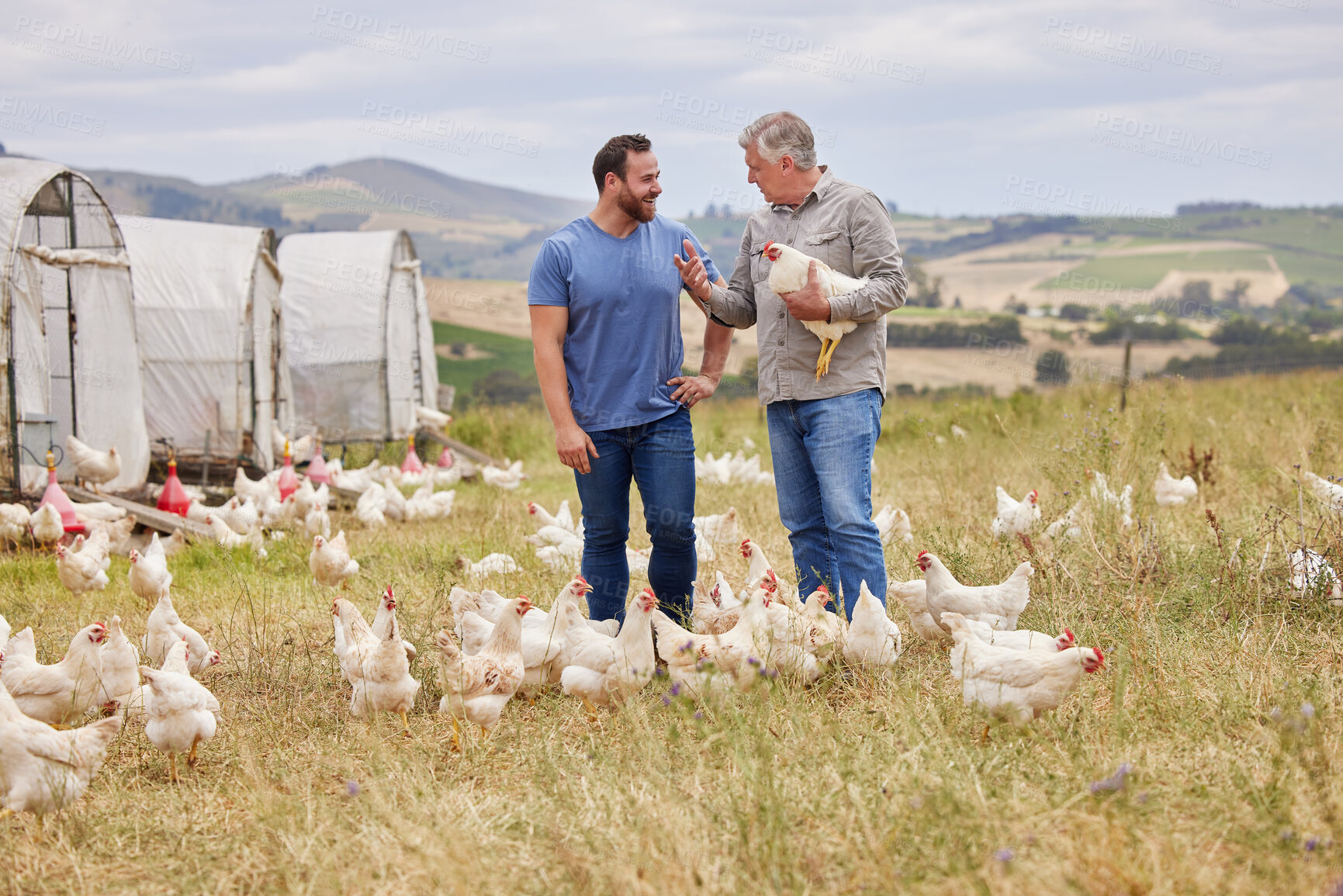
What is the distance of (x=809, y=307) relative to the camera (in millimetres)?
3689

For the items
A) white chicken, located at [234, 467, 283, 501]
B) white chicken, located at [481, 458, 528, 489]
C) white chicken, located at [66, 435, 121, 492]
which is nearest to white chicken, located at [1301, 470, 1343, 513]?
white chicken, located at [481, 458, 528, 489]

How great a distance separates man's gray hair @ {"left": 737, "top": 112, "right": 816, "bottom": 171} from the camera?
12.7 feet

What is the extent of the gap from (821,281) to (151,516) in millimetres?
6026

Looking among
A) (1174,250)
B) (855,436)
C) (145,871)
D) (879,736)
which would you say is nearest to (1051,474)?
(855,436)

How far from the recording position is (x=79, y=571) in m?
5.62

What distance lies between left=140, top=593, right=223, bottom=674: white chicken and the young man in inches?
69.4

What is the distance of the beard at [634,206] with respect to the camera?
3877 millimetres

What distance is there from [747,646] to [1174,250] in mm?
49270

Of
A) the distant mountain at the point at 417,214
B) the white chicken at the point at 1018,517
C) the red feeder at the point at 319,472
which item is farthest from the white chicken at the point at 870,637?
the distant mountain at the point at 417,214

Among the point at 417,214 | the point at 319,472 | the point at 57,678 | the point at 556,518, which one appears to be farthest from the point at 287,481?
the point at 417,214

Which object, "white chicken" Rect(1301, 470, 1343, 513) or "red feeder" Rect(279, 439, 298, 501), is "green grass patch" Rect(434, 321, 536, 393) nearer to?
"red feeder" Rect(279, 439, 298, 501)

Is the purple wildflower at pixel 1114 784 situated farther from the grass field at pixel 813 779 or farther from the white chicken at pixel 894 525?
the white chicken at pixel 894 525

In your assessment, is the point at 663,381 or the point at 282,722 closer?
the point at 282,722

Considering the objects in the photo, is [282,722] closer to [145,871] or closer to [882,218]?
[145,871]
